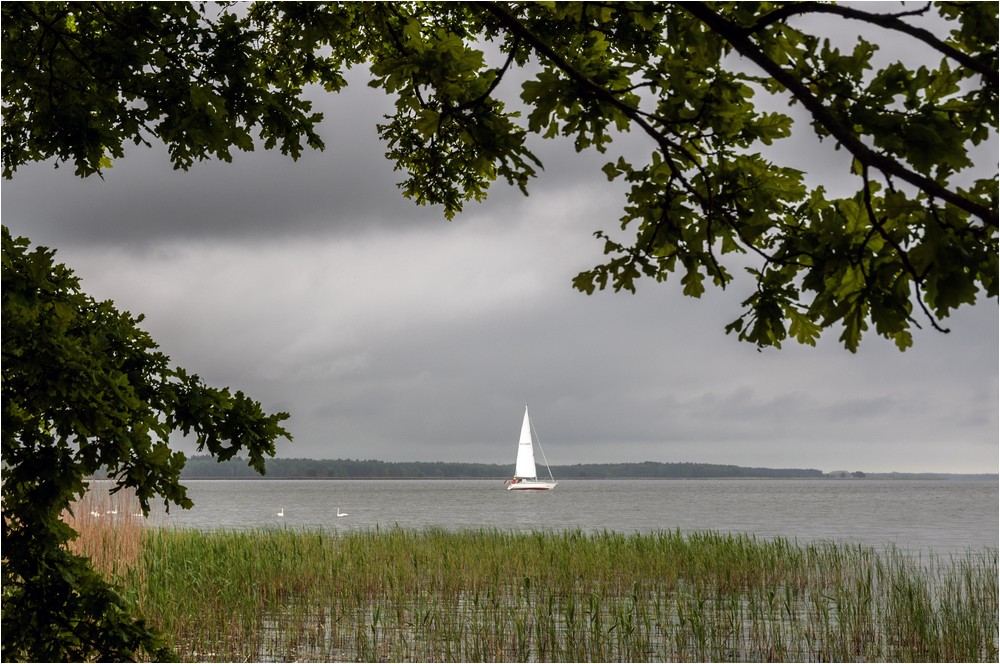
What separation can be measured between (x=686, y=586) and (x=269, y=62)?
1026 centimetres

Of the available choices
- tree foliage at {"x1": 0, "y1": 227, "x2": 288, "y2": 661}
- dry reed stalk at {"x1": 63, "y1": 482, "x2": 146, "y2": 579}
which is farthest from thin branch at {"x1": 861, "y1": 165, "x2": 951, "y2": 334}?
dry reed stalk at {"x1": 63, "y1": 482, "x2": 146, "y2": 579}

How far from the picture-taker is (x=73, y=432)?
4.35m

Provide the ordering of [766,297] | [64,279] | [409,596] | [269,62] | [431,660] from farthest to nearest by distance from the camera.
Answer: [409,596], [431,660], [269,62], [64,279], [766,297]

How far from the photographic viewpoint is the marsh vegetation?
Answer: 9.36m

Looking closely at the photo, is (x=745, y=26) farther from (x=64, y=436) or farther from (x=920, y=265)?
(x=64, y=436)

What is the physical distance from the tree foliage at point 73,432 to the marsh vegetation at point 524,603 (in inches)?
180

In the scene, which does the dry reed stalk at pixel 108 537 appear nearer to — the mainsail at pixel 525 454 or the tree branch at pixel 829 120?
the tree branch at pixel 829 120

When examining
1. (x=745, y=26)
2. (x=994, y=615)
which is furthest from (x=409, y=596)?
(x=745, y=26)

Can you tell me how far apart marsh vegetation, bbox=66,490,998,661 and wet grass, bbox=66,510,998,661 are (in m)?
0.03

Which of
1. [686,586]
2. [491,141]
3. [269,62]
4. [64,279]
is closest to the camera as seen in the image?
[491,141]

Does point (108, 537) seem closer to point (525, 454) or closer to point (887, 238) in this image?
point (887, 238)

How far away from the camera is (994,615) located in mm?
11086

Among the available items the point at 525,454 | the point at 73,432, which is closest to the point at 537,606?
the point at 73,432

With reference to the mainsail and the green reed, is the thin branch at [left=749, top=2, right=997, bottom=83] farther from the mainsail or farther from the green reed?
the mainsail
